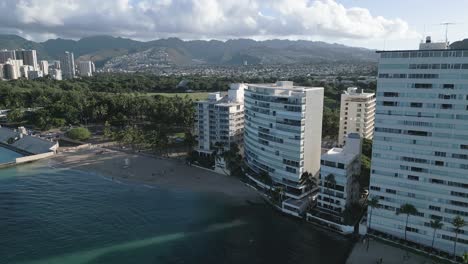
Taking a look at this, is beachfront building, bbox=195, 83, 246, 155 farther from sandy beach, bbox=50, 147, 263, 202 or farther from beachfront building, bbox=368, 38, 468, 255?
beachfront building, bbox=368, 38, 468, 255

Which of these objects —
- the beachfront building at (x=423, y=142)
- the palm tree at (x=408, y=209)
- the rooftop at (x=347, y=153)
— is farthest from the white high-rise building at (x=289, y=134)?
the palm tree at (x=408, y=209)

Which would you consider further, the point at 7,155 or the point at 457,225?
the point at 7,155

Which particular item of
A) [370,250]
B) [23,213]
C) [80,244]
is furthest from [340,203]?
[23,213]

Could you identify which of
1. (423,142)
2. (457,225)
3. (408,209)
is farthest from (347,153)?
(457,225)

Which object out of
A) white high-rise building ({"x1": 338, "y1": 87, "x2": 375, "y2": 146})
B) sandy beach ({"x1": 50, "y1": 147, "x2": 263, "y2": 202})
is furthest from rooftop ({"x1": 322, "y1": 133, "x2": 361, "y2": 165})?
white high-rise building ({"x1": 338, "y1": 87, "x2": 375, "y2": 146})

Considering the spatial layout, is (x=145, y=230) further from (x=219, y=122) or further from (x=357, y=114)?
(x=357, y=114)

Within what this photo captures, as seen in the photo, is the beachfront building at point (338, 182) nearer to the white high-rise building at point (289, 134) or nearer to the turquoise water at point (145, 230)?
the turquoise water at point (145, 230)

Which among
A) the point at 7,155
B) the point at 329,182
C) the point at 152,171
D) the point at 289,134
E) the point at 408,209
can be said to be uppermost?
the point at 289,134
